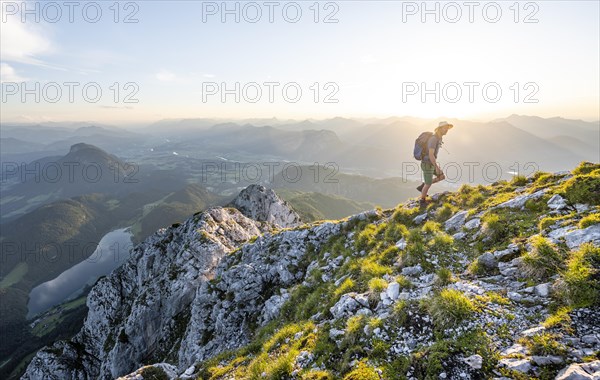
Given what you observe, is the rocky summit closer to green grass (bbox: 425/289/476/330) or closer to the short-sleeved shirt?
green grass (bbox: 425/289/476/330)

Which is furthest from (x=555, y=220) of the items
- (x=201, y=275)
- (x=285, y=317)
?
(x=201, y=275)

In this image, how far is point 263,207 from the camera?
7638cm

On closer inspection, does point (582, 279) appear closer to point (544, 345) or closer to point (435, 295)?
point (544, 345)

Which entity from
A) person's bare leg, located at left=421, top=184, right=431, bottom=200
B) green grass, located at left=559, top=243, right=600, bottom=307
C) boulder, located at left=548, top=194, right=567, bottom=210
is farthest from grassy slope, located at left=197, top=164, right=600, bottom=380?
person's bare leg, located at left=421, top=184, right=431, bottom=200

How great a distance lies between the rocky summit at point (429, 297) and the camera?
22.2ft

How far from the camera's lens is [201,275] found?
37719mm

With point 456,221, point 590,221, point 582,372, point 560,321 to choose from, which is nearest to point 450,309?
point 560,321

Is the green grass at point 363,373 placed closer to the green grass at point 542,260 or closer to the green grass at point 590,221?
the green grass at point 542,260

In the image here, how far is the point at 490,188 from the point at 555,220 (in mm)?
8331

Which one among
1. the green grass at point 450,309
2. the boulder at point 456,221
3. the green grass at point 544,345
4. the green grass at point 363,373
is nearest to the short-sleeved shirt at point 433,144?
the boulder at point 456,221

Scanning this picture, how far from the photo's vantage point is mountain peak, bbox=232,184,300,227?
7449 cm

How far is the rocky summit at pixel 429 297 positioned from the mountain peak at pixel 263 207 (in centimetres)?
4773

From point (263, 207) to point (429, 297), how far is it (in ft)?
226

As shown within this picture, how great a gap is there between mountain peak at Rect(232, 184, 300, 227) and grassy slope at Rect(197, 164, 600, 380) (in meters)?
58.0
